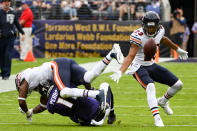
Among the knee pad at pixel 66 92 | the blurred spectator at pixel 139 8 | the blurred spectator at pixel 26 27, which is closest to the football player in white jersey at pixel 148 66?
the knee pad at pixel 66 92

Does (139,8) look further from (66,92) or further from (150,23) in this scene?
(66,92)

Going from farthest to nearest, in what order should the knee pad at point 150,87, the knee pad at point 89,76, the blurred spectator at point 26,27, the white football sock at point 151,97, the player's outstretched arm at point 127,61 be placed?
the blurred spectator at point 26,27 → the knee pad at point 89,76 → the knee pad at point 150,87 → the white football sock at point 151,97 → the player's outstretched arm at point 127,61

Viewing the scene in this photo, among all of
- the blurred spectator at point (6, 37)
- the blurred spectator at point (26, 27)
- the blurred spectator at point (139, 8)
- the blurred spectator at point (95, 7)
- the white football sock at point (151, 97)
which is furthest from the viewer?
the blurred spectator at point (95, 7)

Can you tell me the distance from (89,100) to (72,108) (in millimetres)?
280

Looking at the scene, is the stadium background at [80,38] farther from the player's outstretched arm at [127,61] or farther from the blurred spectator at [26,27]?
the player's outstretched arm at [127,61]

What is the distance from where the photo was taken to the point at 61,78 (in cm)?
777

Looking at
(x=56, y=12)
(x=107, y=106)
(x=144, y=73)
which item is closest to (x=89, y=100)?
(x=107, y=106)

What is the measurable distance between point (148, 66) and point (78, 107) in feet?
4.04

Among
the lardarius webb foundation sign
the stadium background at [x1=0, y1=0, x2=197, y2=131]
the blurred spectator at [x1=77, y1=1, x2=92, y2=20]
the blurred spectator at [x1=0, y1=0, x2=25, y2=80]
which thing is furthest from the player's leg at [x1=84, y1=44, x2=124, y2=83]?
the blurred spectator at [x1=77, y1=1, x2=92, y2=20]

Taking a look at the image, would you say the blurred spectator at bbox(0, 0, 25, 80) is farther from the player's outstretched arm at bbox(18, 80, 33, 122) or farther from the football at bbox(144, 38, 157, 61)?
the football at bbox(144, 38, 157, 61)

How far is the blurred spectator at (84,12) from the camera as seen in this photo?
74.1ft

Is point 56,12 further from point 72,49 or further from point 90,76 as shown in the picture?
point 90,76

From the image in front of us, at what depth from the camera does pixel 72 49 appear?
21.8 meters

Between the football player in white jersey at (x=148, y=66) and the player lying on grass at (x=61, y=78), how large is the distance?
32 cm
